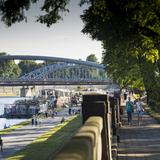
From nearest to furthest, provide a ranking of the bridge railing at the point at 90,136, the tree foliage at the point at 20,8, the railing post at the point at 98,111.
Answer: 1. the bridge railing at the point at 90,136
2. the railing post at the point at 98,111
3. the tree foliage at the point at 20,8

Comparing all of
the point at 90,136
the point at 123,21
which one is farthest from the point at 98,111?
the point at 123,21

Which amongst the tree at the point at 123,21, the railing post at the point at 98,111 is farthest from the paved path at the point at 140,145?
the railing post at the point at 98,111

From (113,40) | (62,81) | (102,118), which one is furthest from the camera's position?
(62,81)

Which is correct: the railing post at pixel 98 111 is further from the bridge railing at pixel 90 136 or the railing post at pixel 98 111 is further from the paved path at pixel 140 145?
the paved path at pixel 140 145

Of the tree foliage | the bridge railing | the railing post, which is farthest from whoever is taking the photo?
the tree foliage

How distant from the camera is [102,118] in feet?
35.0

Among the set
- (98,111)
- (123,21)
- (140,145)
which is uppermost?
(123,21)

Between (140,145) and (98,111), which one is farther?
(140,145)

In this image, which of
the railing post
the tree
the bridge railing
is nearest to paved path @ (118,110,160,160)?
the tree

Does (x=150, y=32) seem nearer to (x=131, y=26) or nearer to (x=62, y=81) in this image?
(x=131, y=26)

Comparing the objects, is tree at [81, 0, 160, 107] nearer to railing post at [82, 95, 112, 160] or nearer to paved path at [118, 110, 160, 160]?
paved path at [118, 110, 160, 160]

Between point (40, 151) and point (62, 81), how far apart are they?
152881mm

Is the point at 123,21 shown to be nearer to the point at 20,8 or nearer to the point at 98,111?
the point at 20,8

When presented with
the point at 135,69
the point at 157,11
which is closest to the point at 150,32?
the point at 157,11
